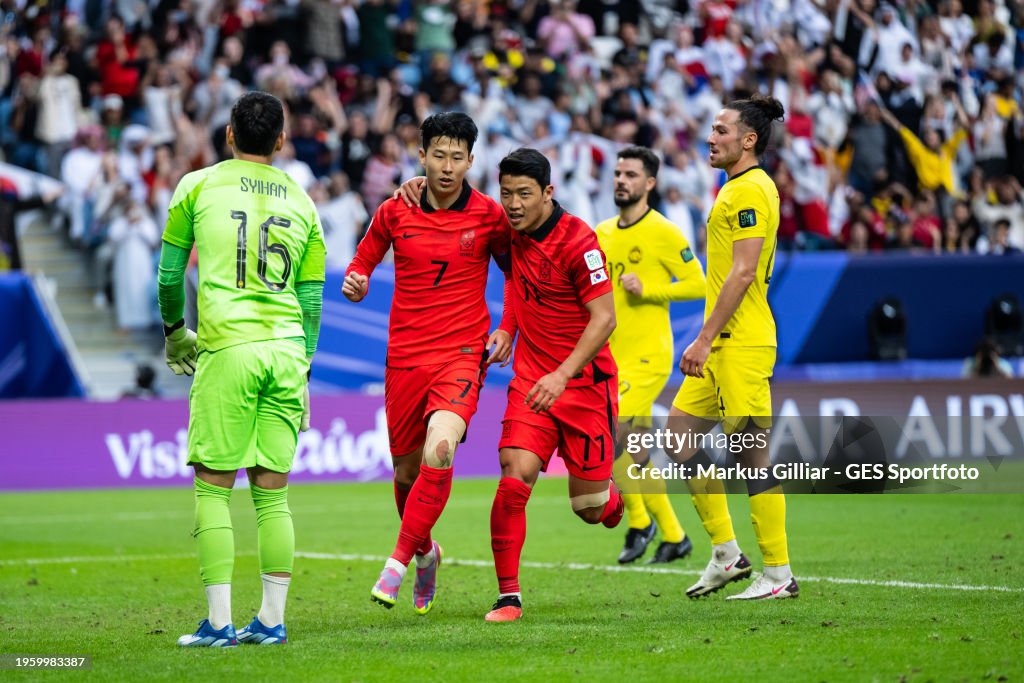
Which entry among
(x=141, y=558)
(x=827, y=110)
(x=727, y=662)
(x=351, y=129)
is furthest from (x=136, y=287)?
(x=727, y=662)

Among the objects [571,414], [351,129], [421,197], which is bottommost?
[571,414]

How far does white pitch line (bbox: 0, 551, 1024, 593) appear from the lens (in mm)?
8156

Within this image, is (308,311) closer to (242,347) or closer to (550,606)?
(242,347)

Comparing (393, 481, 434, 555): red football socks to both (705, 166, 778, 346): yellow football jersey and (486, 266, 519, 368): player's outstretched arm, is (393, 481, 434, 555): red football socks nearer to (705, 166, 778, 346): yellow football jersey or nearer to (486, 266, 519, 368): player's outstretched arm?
(486, 266, 519, 368): player's outstretched arm

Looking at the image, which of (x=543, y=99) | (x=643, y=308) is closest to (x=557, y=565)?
(x=643, y=308)

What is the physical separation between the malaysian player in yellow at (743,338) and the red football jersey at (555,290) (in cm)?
63

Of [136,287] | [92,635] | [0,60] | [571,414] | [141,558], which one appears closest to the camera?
[92,635]

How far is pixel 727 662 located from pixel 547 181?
8.60 ft

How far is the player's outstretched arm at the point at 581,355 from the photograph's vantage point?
7051mm

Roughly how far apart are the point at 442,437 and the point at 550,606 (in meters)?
1.28

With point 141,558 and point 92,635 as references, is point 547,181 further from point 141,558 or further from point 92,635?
point 141,558

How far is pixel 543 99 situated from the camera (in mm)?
Answer: 21891

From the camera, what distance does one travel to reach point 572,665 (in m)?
5.86

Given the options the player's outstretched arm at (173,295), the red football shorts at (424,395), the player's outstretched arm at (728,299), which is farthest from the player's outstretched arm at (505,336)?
the player's outstretched arm at (173,295)
